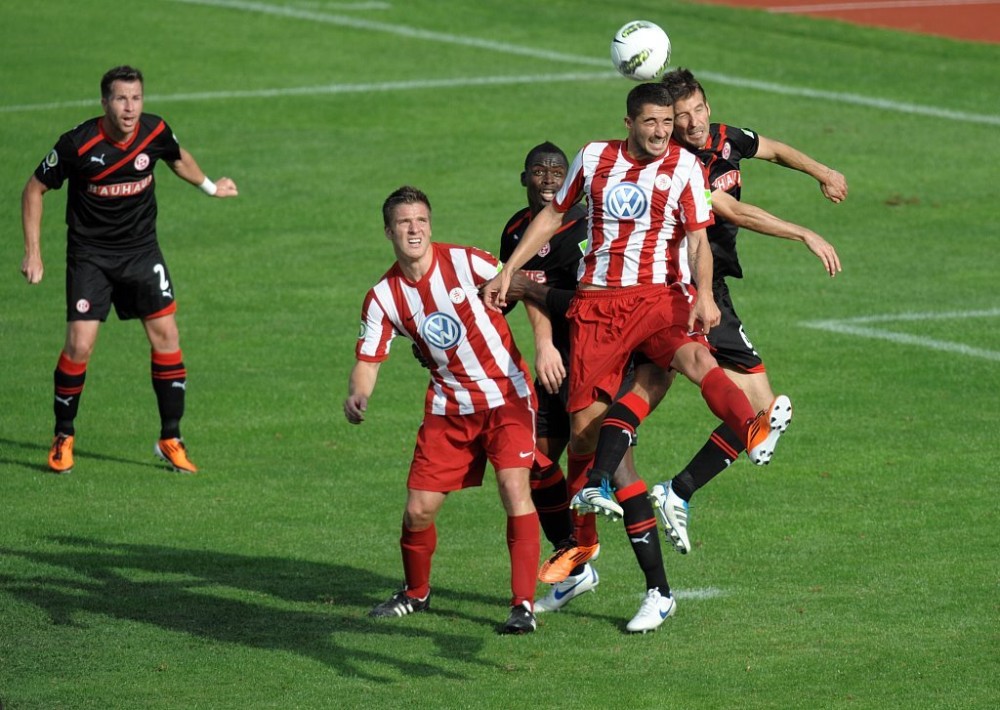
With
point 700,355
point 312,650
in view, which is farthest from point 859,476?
point 312,650

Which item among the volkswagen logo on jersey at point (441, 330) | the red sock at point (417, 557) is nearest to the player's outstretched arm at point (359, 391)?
the volkswagen logo on jersey at point (441, 330)

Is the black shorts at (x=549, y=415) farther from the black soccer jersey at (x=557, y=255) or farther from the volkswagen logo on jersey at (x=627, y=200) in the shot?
the volkswagen logo on jersey at (x=627, y=200)

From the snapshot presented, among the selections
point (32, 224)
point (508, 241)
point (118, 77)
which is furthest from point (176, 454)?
point (508, 241)

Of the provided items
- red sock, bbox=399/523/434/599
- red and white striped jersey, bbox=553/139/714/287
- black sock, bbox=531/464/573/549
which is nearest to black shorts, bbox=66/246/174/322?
black sock, bbox=531/464/573/549

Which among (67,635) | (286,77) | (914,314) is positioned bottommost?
(67,635)

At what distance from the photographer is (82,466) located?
12.4 metres

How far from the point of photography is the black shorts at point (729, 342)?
10.2 m

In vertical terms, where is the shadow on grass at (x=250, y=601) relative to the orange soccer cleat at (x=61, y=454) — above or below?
below

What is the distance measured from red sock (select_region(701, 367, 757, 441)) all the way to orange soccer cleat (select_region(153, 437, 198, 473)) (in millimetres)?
4648

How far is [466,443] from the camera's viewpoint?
8.92 m

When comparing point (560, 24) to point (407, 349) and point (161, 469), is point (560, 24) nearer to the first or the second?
point (407, 349)

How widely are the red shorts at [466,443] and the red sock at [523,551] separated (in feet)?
0.91

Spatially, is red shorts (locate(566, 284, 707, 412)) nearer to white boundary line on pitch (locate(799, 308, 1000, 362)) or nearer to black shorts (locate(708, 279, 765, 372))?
black shorts (locate(708, 279, 765, 372))

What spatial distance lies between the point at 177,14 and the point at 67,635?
68.8 ft
